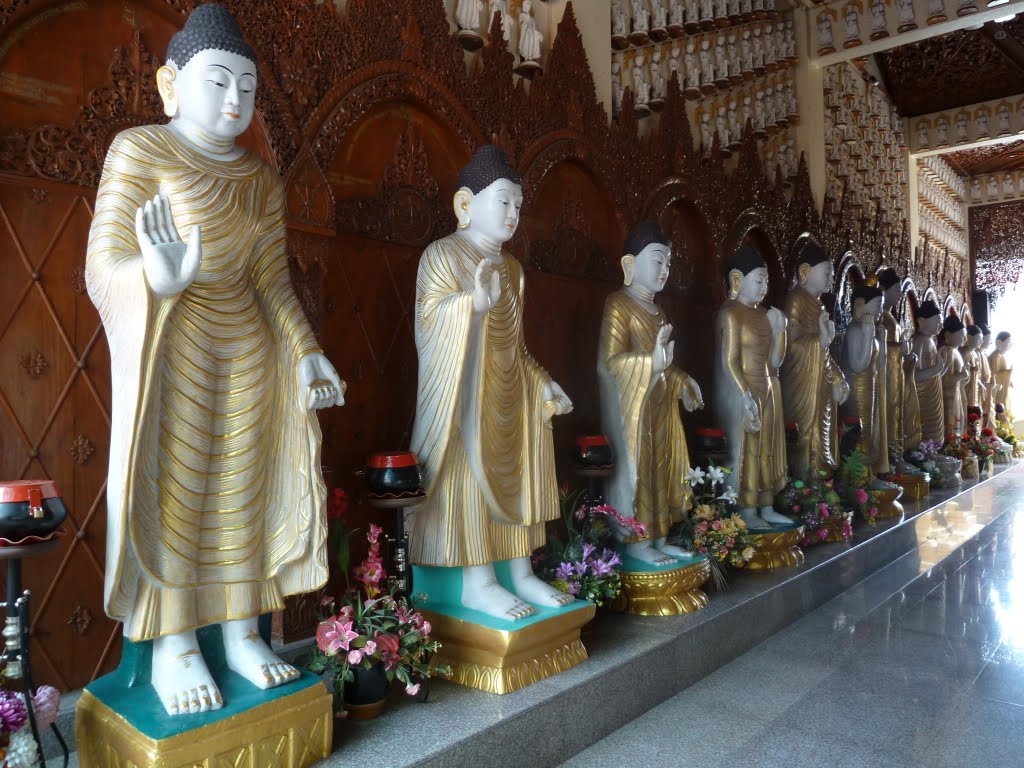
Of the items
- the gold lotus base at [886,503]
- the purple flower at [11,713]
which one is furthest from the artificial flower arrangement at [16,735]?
the gold lotus base at [886,503]

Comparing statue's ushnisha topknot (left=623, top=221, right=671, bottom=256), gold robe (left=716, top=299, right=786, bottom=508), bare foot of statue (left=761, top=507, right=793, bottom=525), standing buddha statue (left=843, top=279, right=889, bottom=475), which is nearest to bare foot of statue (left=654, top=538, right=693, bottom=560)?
gold robe (left=716, top=299, right=786, bottom=508)

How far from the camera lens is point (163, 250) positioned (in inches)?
78.1

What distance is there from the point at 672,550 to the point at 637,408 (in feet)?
2.71

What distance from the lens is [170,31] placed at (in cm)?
284

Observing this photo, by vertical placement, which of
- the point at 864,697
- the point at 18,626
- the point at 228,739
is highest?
the point at 18,626

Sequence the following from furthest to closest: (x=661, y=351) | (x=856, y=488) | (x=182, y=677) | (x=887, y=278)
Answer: (x=887, y=278), (x=856, y=488), (x=661, y=351), (x=182, y=677)

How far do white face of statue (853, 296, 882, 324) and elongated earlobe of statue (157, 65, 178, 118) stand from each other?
5.81 metres

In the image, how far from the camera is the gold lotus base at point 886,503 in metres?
6.33

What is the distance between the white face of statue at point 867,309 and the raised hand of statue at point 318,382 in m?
5.48

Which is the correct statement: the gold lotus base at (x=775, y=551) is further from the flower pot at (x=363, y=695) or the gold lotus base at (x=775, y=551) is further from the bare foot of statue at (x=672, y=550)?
the flower pot at (x=363, y=695)

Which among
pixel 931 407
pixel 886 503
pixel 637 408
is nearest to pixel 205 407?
pixel 637 408

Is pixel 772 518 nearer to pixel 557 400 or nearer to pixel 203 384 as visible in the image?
pixel 557 400

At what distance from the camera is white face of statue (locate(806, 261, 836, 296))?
226 inches

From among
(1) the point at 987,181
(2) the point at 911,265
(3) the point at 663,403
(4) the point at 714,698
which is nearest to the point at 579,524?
(3) the point at 663,403
